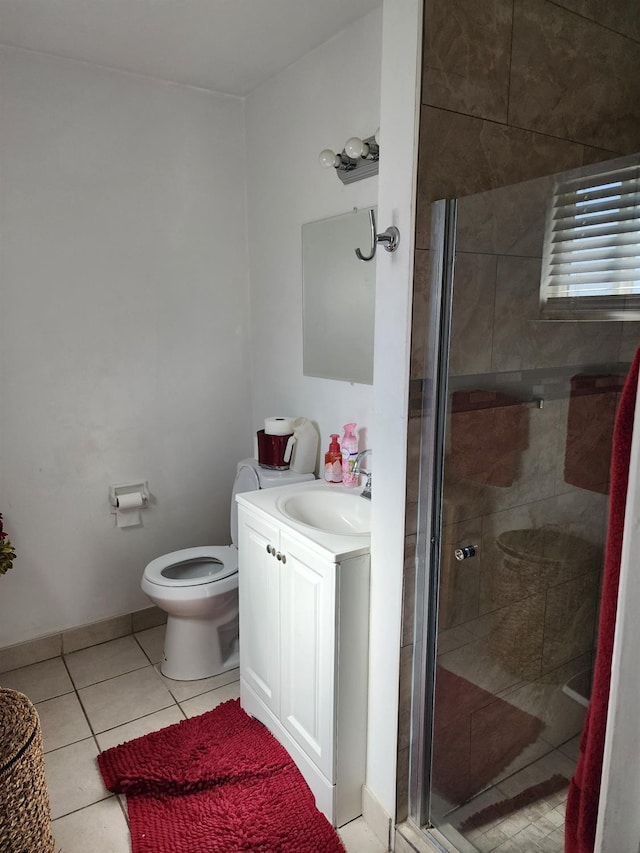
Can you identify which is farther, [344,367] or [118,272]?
[118,272]

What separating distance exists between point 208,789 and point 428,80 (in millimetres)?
2135

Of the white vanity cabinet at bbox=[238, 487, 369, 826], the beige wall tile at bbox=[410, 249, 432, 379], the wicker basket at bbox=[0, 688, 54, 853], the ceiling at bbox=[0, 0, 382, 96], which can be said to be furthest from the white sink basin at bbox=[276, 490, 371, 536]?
the ceiling at bbox=[0, 0, 382, 96]

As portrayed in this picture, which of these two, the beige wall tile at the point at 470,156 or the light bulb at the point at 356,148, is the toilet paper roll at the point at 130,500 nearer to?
the light bulb at the point at 356,148

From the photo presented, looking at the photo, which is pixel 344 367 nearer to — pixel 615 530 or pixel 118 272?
pixel 118 272

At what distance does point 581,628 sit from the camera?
1643 mm

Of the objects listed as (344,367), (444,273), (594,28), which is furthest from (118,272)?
(594,28)

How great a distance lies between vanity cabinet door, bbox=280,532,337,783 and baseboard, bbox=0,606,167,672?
1168mm

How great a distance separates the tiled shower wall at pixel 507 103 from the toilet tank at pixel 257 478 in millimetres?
981

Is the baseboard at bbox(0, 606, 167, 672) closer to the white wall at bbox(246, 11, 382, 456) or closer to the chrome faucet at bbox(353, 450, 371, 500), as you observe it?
the white wall at bbox(246, 11, 382, 456)

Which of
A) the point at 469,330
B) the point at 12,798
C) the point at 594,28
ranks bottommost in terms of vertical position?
the point at 12,798

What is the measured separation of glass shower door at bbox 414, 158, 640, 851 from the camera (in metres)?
1.47

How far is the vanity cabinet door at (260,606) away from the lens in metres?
1.98

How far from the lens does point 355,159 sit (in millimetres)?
2160

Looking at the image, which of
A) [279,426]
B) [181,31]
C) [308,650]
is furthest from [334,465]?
[181,31]
